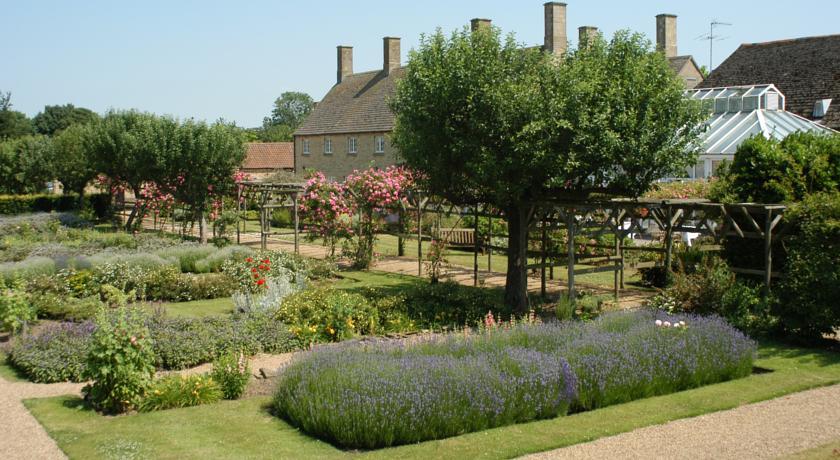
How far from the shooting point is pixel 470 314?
14.5 metres

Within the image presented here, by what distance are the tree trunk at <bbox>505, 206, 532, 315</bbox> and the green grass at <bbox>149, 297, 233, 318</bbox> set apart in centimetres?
547

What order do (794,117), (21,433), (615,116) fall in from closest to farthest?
(21,433), (615,116), (794,117)

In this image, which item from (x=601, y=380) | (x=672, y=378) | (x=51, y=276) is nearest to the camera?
(x=601, y=380)

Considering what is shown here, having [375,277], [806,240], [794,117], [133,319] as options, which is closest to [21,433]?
[133,319]

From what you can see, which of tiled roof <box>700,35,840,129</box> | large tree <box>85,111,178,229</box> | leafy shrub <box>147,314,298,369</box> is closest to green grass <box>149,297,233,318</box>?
leafy shrub <box>147,314,298,369</box>

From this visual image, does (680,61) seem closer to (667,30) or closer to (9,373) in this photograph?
(667,30)

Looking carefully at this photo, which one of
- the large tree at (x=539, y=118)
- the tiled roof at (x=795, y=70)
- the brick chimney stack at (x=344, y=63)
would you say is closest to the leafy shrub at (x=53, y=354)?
the large tree at (x=539, y=118)

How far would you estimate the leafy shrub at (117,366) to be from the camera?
9219 millimetres

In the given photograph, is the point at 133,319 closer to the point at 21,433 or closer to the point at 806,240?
the point at 21,433

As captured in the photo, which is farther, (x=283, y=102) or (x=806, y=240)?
(x=283, y=102)

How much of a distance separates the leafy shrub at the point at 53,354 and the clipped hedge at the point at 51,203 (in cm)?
2856

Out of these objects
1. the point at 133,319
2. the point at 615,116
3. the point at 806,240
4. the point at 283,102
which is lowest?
the point at 133,319

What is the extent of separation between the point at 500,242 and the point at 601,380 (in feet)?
54.6

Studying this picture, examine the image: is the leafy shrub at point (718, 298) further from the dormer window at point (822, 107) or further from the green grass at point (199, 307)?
the dormer window at point (822, 107)
